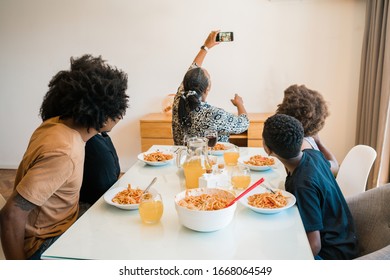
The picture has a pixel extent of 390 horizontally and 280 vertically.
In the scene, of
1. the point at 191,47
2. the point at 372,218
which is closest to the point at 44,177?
the point at 372,218

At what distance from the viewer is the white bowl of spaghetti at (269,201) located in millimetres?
1093

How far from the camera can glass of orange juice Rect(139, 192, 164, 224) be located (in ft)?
3.37

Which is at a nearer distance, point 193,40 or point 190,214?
point 190,214

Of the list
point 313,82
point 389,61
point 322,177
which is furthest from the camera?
point 313,82

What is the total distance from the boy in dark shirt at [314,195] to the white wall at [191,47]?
203 centimetres

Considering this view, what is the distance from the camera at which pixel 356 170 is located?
160 cm

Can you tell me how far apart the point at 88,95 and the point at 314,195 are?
0.87 m

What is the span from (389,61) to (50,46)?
3090 millimetres

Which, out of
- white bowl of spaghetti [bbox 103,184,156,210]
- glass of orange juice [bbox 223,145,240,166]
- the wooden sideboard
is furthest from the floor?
glass of orange juice [bbox 223,145,240,166]

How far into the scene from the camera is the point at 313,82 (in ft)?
10.1

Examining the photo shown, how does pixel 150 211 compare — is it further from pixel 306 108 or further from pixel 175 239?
pixel 306 108

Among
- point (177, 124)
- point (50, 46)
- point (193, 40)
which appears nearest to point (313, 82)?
point (193, 40)

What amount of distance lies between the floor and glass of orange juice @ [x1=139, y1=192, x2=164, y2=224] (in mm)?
2341
